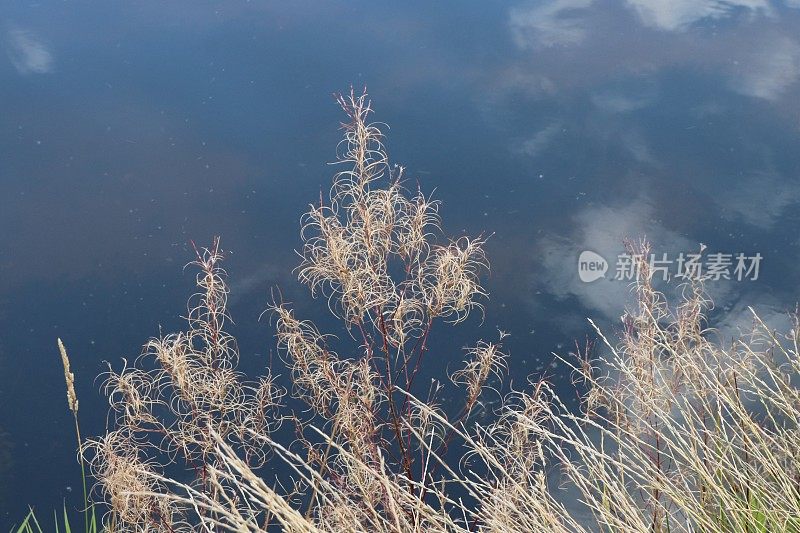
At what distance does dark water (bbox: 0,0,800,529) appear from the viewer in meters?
3.44

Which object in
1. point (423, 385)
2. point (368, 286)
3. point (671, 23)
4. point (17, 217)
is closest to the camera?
point (368, 286)

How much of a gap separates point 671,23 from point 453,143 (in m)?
1.33

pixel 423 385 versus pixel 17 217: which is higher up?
pixel 17 217

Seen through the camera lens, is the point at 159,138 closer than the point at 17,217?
No

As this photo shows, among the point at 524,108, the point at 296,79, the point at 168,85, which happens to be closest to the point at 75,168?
the point at 168,85

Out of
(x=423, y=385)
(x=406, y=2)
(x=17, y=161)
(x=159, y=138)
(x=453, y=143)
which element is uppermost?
(x=17, y=161)

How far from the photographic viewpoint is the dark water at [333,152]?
11.3ft

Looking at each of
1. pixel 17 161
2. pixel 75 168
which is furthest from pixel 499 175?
pixel 17 161

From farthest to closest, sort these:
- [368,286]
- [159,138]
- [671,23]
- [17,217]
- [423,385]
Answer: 1. [671,23]
2. [159,138]
3. [17,217]
4. [423,385]
5. [368,286]

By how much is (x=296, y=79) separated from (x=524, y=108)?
1.05 m

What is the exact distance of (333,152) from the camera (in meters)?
3.90

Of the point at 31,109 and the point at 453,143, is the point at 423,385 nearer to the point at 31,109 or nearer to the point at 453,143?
the point at 453,143

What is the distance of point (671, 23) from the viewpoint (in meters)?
4.36

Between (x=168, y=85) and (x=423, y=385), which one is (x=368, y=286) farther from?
(x=168, y=85)
